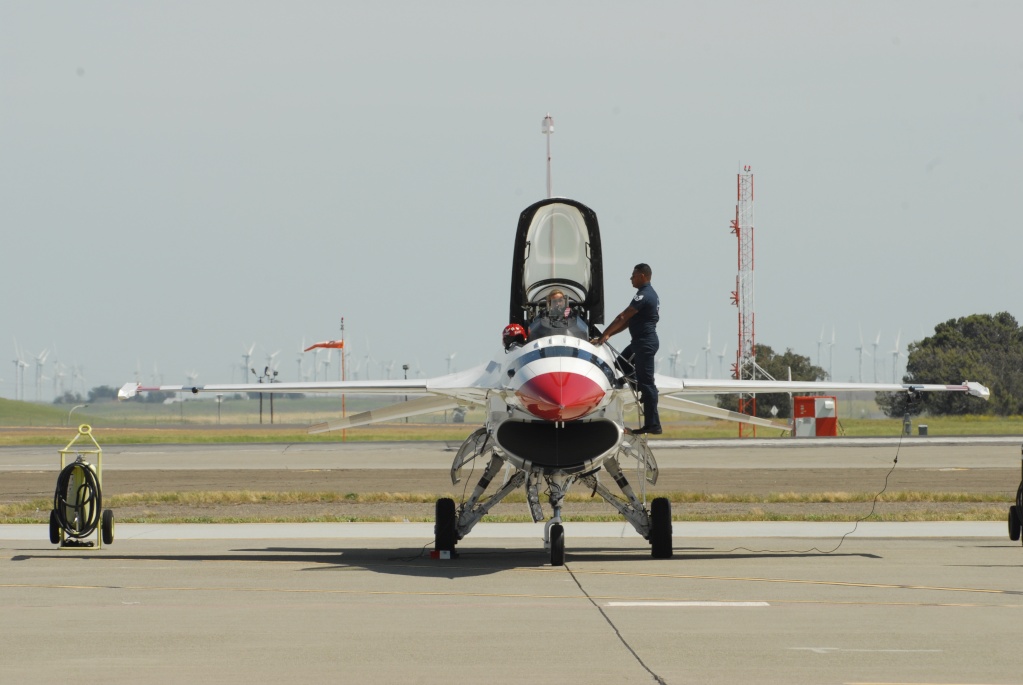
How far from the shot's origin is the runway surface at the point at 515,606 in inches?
357

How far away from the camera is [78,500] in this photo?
693 inches

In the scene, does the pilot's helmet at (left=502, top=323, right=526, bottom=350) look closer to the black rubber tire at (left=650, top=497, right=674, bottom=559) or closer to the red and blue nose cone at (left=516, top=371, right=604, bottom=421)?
the red and blue nose cone at (left=516, top=371, right=604, bottom=421)

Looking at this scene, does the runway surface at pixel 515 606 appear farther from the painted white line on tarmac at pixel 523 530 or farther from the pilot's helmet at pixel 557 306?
the pilot's helmet at pixel 557 306

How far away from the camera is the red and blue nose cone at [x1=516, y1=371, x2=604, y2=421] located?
13.7m

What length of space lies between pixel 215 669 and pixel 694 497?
20.8 metres

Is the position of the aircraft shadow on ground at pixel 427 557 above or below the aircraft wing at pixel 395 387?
below

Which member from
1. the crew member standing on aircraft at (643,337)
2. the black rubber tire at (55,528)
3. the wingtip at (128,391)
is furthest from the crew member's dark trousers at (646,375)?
the black rubber tire at (55,528)

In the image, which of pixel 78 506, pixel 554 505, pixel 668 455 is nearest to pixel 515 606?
pixel 554 505

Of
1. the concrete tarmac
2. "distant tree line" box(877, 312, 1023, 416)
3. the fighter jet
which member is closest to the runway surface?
the concrete tarmac

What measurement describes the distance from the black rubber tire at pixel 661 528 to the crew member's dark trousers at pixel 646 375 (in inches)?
68.0

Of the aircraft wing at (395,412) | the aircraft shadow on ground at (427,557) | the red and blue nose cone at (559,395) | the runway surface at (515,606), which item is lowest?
the aircraft shadow on ground at (427,557)

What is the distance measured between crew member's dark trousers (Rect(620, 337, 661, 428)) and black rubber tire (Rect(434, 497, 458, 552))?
330cm

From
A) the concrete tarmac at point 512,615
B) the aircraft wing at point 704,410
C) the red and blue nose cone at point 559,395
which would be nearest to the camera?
the concrete tarmac at point 512,615

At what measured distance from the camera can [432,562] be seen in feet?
55.5
